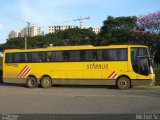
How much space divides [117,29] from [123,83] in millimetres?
34550

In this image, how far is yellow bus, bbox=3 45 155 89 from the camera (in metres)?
26.5

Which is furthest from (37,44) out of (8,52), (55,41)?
(8,52)

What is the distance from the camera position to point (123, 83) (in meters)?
27.0

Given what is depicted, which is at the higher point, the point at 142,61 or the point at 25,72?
the point at 142,61

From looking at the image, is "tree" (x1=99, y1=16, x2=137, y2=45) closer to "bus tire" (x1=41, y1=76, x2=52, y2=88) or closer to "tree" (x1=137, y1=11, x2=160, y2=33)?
"tree" (x1=137, y1=11, x2=160, y2=33)

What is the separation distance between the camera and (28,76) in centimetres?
3023

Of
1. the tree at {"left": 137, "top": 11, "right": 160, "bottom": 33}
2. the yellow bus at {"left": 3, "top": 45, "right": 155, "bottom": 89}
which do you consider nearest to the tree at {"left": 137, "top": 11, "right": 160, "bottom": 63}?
the tree at {"left": 137, "top": 11, "right": 160, "bottom": 33}

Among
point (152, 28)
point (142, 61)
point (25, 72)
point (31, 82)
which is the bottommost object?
point (31, 82)

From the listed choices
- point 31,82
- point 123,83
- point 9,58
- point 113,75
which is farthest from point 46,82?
point 123,83

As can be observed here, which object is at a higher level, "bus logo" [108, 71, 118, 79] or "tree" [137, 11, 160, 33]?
"tree" [137, 11, 160, 33]

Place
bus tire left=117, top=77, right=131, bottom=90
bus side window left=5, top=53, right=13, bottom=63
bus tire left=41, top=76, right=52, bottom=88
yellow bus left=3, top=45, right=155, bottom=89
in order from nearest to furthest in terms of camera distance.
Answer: yellow bus left=3, top=45, right=155, bottom=89
bus tire left=117, top=77, right=131, bottom=90
bus tire left=41, top=76, right=52, bottom=88
bus side window left=5, top=53, right=13, bottom=63

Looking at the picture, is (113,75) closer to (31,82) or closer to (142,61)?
(142,61)

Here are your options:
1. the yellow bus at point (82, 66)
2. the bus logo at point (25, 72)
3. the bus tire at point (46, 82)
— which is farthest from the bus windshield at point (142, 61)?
the bus logo at point (25, 72)

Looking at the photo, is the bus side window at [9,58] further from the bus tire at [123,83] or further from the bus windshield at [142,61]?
the bus windshield at [142,61]
